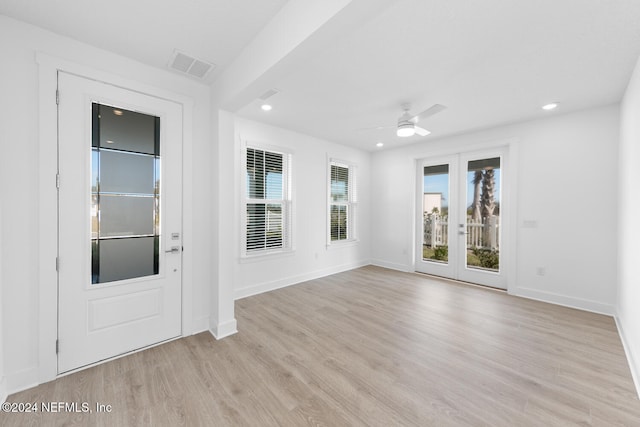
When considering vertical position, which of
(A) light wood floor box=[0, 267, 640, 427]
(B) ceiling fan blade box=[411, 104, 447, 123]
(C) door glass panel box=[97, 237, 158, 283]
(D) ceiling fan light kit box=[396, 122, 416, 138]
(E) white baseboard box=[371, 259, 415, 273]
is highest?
(B) ceiling fan blade box=[411, 104, 447, 123]

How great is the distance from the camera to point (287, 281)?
4.63 meters

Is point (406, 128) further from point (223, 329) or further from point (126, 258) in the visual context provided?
point (126, 258)

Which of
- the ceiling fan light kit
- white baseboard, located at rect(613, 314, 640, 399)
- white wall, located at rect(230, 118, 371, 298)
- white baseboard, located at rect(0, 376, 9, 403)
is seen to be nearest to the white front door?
white baseboard, located at rect(0, 376, 9, 403)

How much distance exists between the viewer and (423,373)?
85.8 inches

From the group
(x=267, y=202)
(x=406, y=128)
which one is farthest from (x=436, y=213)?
(x=267, y=202)

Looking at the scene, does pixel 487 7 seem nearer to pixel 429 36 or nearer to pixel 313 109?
pixel 429 36

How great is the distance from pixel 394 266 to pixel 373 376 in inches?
156

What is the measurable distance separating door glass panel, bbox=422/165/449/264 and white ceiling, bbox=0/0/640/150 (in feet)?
6.49

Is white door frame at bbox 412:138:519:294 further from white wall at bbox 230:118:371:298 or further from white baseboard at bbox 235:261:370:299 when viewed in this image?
white baseboard at bbox 235:261:370:299

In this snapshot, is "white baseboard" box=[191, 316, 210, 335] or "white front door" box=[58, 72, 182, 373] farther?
"white baseboard" box=[191, 316, 210, 335]

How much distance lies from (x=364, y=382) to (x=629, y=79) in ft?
13.3

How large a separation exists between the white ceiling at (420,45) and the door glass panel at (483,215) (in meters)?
1.43

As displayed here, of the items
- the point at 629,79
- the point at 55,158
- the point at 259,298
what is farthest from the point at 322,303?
the point at 629,79

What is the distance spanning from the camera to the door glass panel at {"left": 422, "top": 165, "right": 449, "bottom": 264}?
17.0 feet
